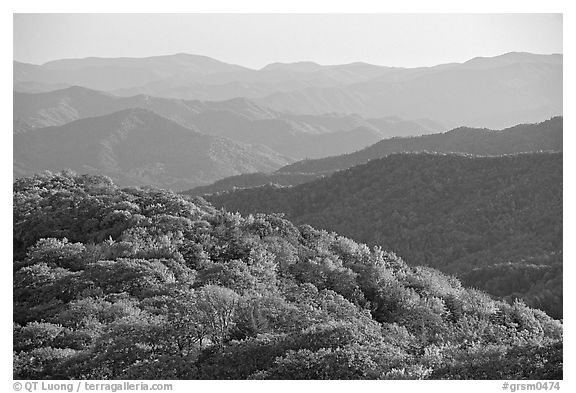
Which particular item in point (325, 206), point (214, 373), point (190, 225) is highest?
point (190, 225)

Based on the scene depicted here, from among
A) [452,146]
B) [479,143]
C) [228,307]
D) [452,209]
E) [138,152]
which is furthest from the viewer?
[138,152]

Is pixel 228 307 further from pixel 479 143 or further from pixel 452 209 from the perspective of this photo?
pixel 479 143

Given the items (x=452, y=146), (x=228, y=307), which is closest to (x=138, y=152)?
(x=452, y=146)

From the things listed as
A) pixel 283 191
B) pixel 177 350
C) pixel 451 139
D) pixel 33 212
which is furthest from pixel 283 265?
pixel 451 139

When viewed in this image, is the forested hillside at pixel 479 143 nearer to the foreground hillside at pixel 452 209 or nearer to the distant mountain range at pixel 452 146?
the distant mountain range at pixel 452 146

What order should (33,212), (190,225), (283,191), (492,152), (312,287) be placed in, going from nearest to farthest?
(312,287), (190,225), (33,212), (283,191), (492,152)

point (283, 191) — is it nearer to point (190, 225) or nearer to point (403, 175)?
point (403, 175)

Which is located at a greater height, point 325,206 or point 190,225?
point 190,225

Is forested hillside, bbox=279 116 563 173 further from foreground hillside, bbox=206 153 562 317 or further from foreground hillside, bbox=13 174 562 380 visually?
foreground hillside, bbox=13 174 562 380
